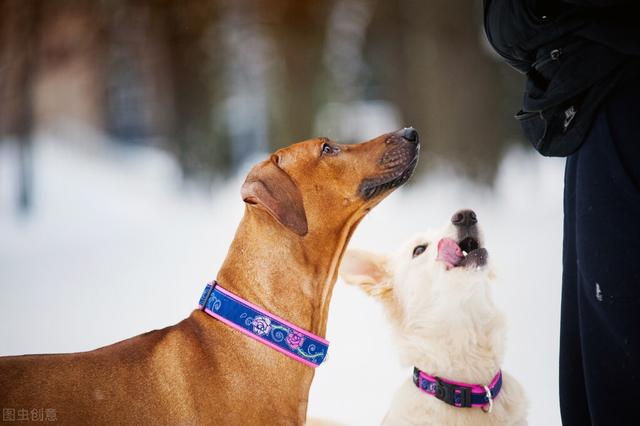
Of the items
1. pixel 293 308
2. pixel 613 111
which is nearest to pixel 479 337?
pixel 293 308

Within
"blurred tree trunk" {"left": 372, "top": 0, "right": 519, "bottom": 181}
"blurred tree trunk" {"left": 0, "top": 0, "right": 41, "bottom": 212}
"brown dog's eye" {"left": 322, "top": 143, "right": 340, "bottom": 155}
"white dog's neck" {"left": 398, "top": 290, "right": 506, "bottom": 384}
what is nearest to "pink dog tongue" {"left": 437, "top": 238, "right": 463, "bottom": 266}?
"white dog's neck" {"left": 398, "top": 290, "right": 506, "bottom": 384}

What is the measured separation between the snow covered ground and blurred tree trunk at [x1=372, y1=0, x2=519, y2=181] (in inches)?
9.7

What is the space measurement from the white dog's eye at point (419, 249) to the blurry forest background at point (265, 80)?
9.30ft

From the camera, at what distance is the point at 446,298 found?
221 cm

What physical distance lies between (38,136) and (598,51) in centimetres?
498

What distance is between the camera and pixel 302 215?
1.76m

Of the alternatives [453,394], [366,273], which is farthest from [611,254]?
[366,273]

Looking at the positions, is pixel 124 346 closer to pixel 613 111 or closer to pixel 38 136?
pixel 613 111

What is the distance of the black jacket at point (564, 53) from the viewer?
1.40m

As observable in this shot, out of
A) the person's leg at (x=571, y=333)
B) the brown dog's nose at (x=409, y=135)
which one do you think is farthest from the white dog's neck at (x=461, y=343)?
the brown dog's nose at (x=409, y=135)

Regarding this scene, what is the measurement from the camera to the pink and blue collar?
68.2 inches

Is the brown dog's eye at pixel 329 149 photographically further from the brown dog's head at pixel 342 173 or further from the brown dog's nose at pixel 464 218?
the brown dog's nose at pixel 464 218

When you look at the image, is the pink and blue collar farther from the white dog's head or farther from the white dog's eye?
the white dog's eye

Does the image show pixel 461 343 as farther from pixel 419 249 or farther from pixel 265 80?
pixel 265 80
